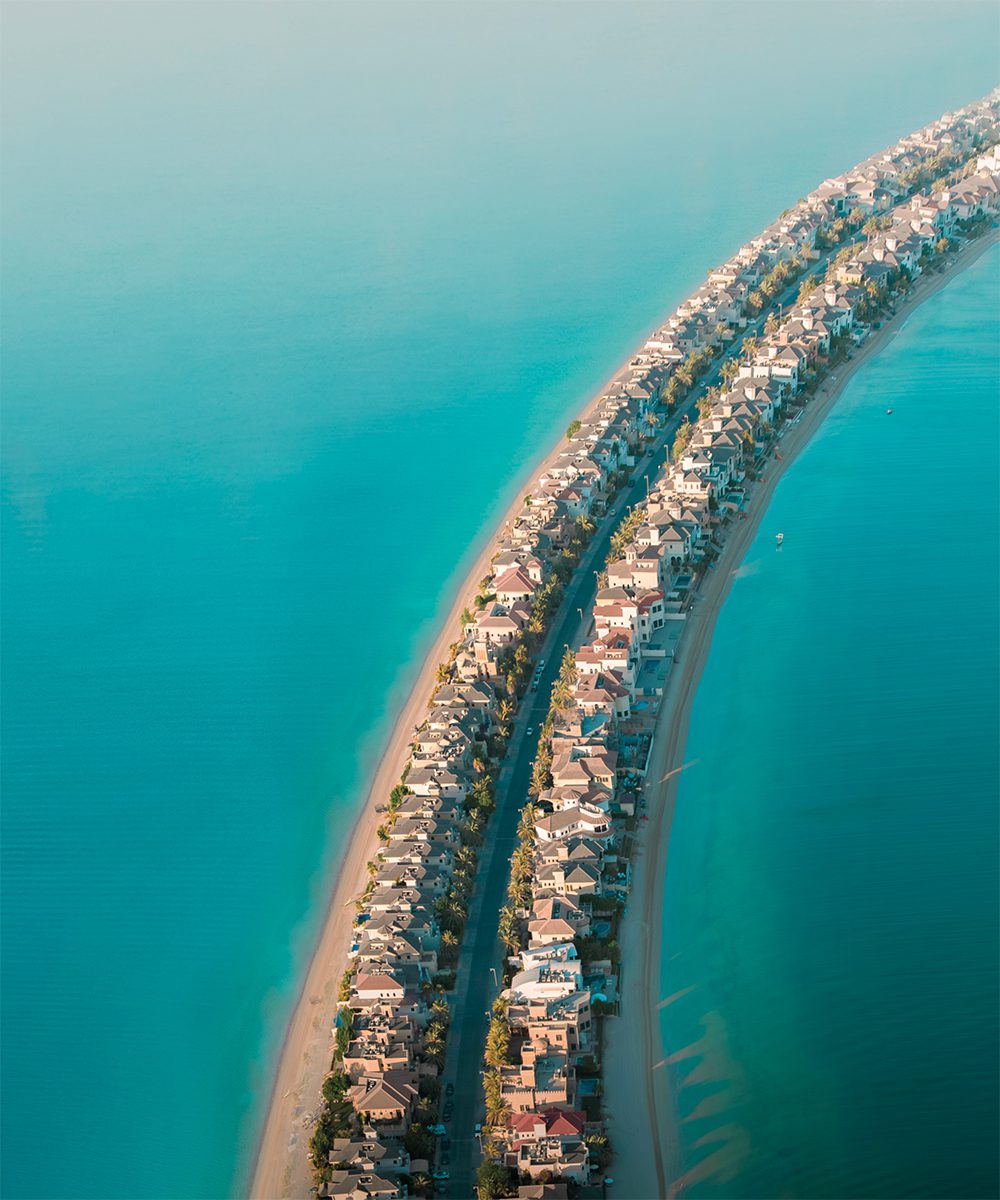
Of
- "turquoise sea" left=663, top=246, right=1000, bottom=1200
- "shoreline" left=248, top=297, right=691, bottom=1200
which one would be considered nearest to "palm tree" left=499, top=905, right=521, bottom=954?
"turquoise sea" left=663, top=246, right=1000, bottom=1200

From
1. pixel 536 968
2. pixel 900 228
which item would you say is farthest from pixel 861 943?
pixel 900 228

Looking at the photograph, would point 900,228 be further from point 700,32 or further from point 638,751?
point 700,32

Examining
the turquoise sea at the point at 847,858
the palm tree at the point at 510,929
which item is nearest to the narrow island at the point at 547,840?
the palm tree at the point at 510,929

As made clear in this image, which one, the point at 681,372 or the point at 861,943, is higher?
the point at 681,372

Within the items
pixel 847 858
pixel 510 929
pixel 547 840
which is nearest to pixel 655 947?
pixel 510 929

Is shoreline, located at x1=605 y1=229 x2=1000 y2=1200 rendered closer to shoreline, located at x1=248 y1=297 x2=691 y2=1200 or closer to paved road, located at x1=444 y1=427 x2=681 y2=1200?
paved road, located at x1=444 y1=427 x2=681 y2=1200
